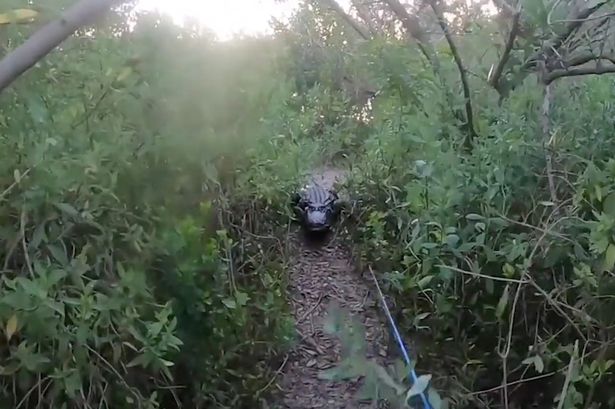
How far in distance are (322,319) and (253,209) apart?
1.25 m

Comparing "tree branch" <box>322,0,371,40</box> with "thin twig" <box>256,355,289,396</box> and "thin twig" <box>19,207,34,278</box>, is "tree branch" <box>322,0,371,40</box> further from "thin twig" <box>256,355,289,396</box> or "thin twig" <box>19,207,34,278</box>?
"thin twig" <box>19,207,34,278</box>

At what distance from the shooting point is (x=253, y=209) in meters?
4.41

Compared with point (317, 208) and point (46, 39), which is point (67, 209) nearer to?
point (46, 39)

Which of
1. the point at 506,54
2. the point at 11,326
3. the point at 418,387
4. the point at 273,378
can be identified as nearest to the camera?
the point at 418,387

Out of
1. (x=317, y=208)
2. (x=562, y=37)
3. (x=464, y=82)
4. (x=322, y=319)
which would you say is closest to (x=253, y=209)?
(x=322, y=319)

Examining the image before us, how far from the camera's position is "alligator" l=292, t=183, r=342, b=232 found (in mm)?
7164

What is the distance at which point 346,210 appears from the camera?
7145 millimetres

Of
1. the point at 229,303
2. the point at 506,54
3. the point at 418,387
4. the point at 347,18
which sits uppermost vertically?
the point at 347,18

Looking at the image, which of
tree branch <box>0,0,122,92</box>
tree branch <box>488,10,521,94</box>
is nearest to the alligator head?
tree branch <box>488,10,521,94</box>

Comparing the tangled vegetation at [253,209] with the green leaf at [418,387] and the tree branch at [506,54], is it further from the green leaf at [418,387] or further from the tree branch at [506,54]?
the green leaf at [418,387]

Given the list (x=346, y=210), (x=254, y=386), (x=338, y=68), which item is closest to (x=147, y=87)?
(x=254, y=386)

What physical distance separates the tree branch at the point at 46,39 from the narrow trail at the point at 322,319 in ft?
7.19

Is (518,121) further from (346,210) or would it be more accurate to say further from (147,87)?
(346,210)

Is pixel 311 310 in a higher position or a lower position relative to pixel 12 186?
lower
